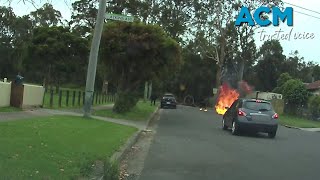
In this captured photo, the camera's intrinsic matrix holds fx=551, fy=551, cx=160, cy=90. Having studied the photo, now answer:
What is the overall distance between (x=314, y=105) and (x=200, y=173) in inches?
1645

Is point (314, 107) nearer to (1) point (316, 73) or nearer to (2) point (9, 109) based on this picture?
(2) point (9, 109)

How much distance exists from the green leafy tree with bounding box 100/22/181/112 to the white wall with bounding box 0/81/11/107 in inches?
322

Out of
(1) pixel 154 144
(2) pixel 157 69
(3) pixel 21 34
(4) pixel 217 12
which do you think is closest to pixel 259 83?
(4) pixel 217 12

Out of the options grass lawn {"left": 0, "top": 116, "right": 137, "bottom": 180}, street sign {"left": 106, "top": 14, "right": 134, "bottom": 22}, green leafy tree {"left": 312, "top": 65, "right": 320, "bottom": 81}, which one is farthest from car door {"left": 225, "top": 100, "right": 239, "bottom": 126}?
green leafy tree {"left": 312, "top": 65, "right": 320, "bottom": 81}

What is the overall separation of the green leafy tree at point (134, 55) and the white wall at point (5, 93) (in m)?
8.19

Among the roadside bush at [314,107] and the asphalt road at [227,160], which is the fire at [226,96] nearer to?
the roadside bush at [314,107]

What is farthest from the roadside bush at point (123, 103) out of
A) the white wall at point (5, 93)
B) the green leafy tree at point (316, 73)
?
the green leafy tree at point (316, 73)

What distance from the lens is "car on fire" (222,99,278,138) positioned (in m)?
22.2

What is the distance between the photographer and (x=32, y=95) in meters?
25.5

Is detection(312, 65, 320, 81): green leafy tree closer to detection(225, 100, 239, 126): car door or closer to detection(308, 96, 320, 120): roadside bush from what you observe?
detection(308, 96, 320, 120): roadside bush

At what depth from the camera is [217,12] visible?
65.2 metres

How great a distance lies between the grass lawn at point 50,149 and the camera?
28.8ft

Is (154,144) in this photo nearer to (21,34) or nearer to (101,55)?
(101,55)

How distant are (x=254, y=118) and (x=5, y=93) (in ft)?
33.6
